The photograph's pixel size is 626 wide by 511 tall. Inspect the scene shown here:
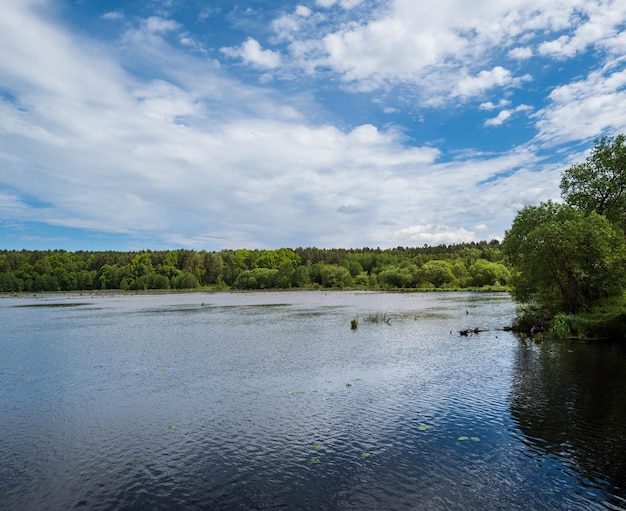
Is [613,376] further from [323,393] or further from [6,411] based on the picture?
[6,411]

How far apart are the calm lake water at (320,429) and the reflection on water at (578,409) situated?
3.9 inches

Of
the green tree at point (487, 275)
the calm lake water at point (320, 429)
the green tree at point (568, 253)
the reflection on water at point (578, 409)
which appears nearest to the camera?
the calm lake water at point (320, 429)

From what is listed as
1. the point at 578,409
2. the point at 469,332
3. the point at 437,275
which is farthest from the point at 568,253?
the point at 437,275

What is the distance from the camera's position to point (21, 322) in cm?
7275

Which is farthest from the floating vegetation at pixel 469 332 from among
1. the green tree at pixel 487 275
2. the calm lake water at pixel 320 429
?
the green tree at pixel 487 275

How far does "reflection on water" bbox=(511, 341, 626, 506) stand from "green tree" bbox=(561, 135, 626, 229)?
19837 mm

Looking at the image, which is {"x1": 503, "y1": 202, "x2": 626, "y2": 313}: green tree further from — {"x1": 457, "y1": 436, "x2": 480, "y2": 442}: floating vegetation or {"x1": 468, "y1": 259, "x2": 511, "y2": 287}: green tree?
{"x1": 468, "y1": 259, "x2": 511, "y2": 287}: green tree

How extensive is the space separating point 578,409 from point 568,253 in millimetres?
25378

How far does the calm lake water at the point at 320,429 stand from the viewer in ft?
46.5

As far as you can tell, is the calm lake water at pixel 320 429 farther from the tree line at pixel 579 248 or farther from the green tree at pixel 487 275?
the green tree at pixel 487 275

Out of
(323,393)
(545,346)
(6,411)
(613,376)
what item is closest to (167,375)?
(6,411)

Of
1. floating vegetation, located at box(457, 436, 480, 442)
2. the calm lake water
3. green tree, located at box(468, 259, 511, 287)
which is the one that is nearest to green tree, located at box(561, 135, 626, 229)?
the calm lake water

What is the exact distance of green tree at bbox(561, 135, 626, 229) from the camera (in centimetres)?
4791

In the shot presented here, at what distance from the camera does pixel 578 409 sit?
21.6 metres
